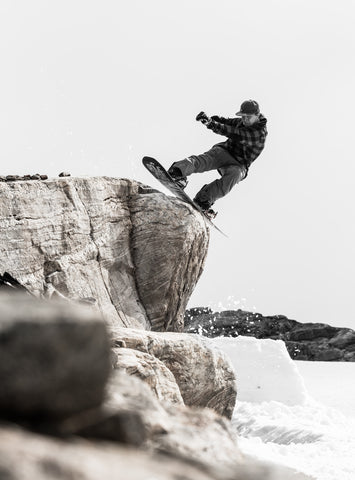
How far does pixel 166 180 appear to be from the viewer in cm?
1391

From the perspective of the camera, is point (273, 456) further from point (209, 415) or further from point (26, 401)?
point (26, 401)

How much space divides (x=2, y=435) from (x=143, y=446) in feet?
2.45

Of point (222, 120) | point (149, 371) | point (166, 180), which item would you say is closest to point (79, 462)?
point (149, 371)

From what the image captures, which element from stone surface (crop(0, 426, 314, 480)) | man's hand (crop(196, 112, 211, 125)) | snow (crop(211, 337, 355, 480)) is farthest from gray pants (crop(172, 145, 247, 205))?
stone surface (crop(0, 426, 314, 480))

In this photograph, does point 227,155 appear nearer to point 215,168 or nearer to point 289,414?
point 215,168

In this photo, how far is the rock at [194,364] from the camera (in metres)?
9.40

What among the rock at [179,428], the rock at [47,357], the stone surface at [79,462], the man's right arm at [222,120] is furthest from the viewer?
the man's right arm at [222,120]

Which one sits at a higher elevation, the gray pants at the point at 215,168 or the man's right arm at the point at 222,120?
the man's right arm at the point at 222,120

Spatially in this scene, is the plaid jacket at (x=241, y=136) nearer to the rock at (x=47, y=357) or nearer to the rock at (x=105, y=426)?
the rock at (x=105, y=426)

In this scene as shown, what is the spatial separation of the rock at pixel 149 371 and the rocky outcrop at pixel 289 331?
31831 mm

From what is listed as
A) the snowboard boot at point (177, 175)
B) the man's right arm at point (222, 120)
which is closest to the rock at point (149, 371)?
the snowboard boot at point (177, 175)

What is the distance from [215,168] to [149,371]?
8.03 meters

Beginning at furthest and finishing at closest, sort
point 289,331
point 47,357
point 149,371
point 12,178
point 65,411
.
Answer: point 289,331 → point 12,178 → point 149,371 → point 65,411 → point 47,357

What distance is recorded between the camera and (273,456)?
413 inches
